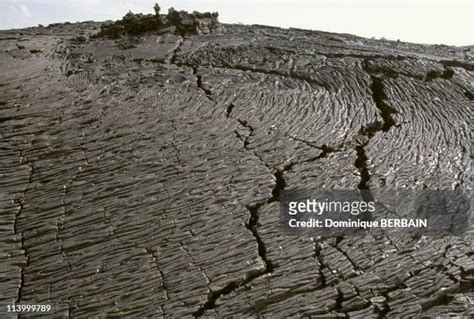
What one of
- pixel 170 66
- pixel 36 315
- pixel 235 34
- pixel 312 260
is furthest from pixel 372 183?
pixel 235 34

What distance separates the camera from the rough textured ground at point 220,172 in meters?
1.24

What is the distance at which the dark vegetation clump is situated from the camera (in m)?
3.04

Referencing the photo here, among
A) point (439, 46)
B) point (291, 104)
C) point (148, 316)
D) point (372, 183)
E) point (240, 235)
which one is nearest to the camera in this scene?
point (148, 316)

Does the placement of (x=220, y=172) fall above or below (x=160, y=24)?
below

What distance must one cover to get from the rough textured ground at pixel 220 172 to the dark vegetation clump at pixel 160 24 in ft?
1.29

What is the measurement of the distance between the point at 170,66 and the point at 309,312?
155cm

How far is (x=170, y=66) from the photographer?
249cm

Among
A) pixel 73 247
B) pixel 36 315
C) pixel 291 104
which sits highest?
pixel 291 104

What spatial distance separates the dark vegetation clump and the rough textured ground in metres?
0.39

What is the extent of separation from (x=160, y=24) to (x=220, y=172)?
5.64 feet

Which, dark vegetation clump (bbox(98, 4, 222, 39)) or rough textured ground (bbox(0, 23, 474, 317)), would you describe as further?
dark vegetation clump (bbox(98, 4, 222, 39))

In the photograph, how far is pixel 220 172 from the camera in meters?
1.62

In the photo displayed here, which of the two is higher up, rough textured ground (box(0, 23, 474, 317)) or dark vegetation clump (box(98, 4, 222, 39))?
dark vegetation clump (box(98, 4, 222, 39))

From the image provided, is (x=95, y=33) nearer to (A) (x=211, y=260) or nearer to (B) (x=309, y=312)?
(A) (x=211, y=260)
